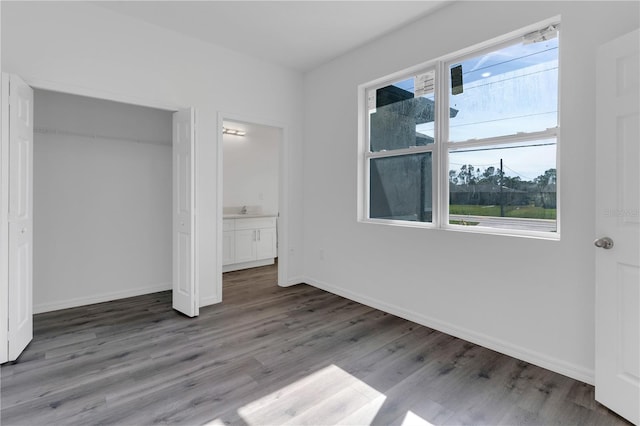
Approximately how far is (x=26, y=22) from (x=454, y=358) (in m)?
4.34

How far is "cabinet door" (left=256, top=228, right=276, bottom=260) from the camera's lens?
18.6 feet

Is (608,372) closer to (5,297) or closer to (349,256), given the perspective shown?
(349,256)

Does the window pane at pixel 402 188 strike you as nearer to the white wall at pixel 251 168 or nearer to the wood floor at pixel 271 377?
the wood floor at pixel 271 377

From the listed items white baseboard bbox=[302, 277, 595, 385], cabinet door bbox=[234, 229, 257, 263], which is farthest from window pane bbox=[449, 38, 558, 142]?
cabinet door bbox=[234, 229, 257, 263]

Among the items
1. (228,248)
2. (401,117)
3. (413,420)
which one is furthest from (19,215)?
(401,117)

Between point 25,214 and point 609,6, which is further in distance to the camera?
point 25,214

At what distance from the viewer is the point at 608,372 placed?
6.36 ft

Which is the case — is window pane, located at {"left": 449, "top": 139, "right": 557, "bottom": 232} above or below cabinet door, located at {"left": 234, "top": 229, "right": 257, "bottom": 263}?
above

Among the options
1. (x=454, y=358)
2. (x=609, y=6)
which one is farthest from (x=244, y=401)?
(x=609, y=6)

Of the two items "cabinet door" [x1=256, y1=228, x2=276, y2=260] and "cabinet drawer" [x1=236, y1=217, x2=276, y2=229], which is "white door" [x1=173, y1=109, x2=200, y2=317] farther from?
"cabinet door" [x1=256, y1=228, x2=276, y2=260]

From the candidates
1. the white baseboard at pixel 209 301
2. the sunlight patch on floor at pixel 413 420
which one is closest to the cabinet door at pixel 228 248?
the white baseboard at pixel 209 301

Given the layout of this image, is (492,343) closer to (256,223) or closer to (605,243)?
(605,243)

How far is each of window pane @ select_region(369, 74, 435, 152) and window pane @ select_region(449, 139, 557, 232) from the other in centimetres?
45

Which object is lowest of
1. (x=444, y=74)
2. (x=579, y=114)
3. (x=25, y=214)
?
(x=25, y=214)
